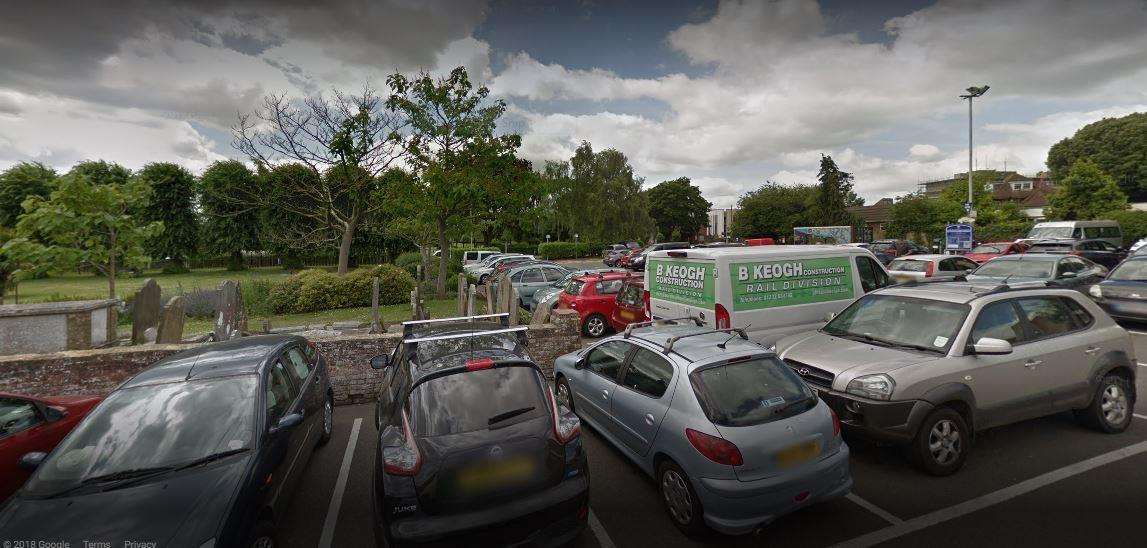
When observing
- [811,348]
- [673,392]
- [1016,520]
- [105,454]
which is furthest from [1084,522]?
[105,454]

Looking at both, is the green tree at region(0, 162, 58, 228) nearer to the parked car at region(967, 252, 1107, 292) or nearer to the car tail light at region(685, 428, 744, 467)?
the car tail light at region(685, 428, 744, 467)

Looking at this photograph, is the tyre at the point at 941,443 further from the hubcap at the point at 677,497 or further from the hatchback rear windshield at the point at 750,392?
the hubcap at the point at 677,497

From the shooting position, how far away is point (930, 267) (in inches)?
499

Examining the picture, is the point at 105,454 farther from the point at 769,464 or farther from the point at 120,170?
the point at 120,170

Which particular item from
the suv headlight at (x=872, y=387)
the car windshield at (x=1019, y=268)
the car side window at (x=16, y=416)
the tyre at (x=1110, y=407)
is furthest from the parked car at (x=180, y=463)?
the car windshield at (x=1019, y=268)

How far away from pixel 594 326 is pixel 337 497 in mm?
7321

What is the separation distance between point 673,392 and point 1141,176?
83.3m

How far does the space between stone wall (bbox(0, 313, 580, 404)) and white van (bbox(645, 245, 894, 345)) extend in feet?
8.58

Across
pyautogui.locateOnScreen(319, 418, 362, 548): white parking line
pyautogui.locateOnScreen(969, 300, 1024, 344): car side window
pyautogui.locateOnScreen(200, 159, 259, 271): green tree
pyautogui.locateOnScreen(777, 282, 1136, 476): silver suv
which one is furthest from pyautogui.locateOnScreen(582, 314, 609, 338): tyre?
pyautogui.locateOnScreen(200, 159, 259, 271): green tree

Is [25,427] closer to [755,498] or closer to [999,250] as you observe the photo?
[755,498]

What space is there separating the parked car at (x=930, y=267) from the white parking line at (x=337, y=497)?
12808 millimetres

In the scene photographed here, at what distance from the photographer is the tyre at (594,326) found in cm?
1110

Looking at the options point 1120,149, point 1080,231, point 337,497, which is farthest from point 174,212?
point 1120,149

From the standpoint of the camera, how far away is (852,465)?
4.77 metres
